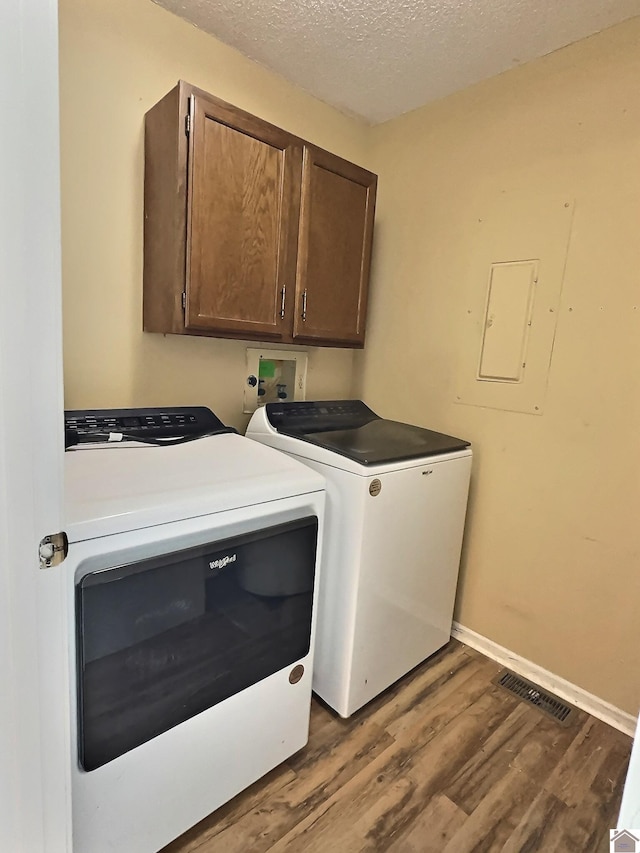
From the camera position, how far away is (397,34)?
5.16 ft

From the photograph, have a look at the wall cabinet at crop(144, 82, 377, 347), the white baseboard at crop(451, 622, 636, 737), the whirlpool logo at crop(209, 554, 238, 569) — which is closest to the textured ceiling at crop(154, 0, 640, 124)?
the wall cabinet at crop(144, 82, 377, 347)

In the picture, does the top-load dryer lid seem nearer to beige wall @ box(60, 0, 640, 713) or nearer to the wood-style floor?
beige wall @ box(60, 0, 640, 713)

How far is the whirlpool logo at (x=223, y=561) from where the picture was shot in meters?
1.10

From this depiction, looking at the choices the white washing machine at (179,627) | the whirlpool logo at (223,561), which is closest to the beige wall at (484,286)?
the white washing machine at (179,627)

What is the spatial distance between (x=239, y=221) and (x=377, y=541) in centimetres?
117

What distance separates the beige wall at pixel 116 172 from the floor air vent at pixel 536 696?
169cm

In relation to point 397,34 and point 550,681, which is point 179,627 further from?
point 397,34

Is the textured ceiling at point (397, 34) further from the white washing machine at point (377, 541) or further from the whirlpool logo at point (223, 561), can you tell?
the whirlpool logo at point (223, 561)

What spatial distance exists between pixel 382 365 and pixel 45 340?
1.77 meters

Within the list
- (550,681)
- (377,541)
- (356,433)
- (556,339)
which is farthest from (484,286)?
(550,681)

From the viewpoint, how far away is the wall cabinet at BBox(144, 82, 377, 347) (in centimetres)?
145

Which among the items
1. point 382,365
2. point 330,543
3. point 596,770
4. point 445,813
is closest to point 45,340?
point 330,543

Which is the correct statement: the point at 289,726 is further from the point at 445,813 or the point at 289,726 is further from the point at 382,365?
the point at 382,365

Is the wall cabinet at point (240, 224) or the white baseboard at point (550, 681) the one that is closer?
the wall cabinet at point (240, 224)
